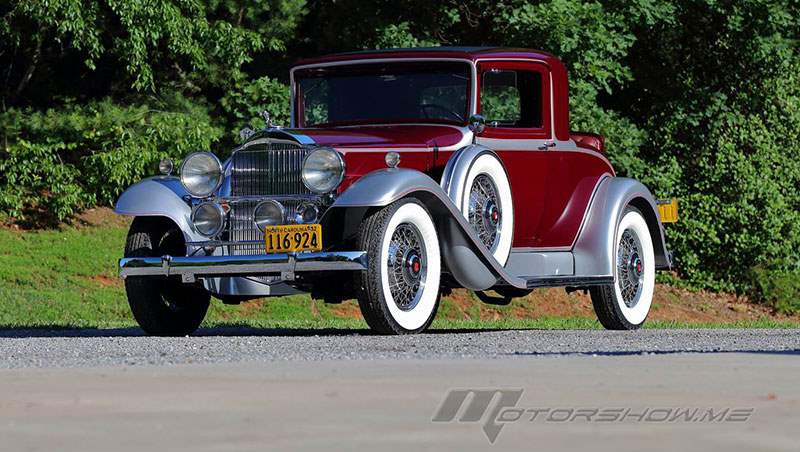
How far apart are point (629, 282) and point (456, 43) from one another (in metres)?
11.3

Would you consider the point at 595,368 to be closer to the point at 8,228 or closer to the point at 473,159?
the point at 473,159

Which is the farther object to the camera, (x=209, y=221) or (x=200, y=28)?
(x=200, y=28)

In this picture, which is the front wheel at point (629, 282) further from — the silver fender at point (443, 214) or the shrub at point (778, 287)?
the shrub at point (778, 287)

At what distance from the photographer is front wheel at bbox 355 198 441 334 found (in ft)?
35.4

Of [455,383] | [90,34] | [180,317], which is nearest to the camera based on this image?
[455,383]

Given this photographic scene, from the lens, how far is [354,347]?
9711 mm

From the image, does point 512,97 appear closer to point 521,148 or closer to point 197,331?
point 521,148

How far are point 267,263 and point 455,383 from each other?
4031mm

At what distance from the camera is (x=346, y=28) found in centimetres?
2427

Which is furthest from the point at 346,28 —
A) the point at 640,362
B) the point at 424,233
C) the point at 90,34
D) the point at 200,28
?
the point at 640,362

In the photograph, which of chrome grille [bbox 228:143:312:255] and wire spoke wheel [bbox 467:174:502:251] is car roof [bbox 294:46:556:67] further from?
chrome grille [bbox 228:143:312:255]

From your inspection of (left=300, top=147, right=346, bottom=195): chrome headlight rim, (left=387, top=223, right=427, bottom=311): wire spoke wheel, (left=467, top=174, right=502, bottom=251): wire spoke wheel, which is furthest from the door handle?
(left=300, top=147, right=346, bottom=195): chrome headlight rim

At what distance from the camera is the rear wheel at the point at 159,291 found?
38.9 ft

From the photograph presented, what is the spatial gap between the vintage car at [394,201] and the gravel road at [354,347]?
501 mm
